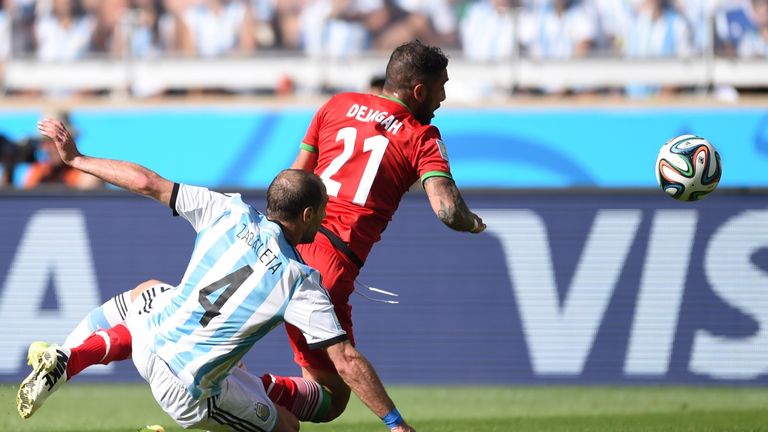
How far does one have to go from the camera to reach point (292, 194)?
239 inches

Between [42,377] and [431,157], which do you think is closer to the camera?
[42,377]

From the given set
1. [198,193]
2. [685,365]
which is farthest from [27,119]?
[198,193]

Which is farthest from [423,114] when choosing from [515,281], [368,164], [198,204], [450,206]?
[515,281]

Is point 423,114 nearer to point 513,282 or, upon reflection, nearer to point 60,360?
point 60,360

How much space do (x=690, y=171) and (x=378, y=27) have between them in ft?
24.4

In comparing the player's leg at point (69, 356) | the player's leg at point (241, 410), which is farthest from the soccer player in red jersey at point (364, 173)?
the player's leg at point (69, 356)

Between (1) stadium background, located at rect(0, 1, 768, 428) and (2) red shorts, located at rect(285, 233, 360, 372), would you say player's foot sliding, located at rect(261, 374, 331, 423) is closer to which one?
(2) red shorts, located at rect(285, 233, 360, 372)

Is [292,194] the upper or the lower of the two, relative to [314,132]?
upper

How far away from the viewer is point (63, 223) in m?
12.0

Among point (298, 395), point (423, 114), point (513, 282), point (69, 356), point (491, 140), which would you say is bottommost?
point (513, 282)

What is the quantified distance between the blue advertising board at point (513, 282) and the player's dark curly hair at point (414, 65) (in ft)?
15.7

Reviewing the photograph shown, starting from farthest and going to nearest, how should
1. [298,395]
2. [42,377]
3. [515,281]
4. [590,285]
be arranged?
[515,281] → [590,285] → [298,395] → [42,377]

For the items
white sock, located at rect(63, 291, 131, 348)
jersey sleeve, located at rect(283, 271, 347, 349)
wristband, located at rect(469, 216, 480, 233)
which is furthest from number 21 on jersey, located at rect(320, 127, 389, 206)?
white sock, located at rect(63, 291, 131, 348)

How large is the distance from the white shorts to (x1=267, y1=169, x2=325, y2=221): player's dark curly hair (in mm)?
921
